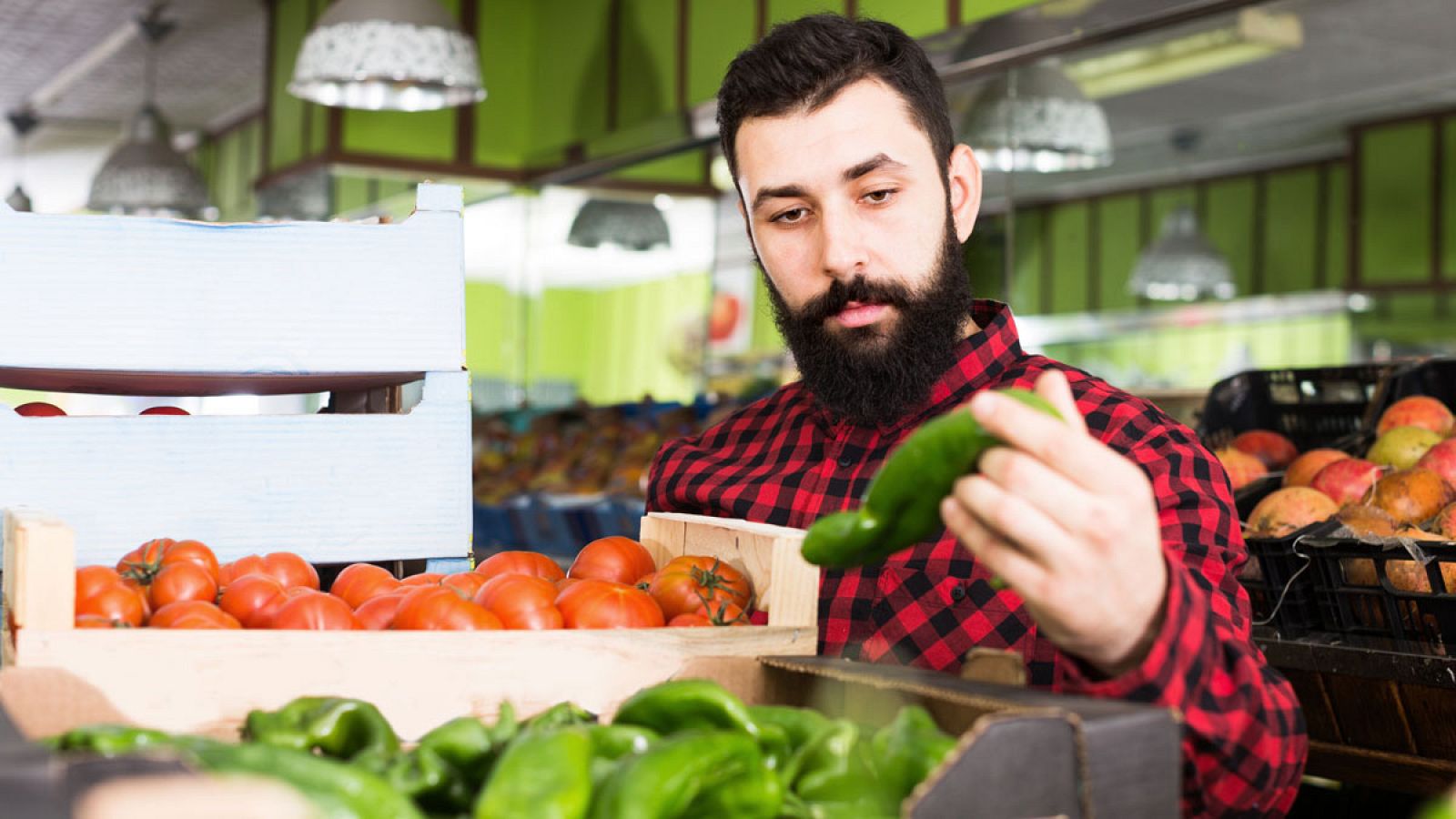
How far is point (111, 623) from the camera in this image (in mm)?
1385

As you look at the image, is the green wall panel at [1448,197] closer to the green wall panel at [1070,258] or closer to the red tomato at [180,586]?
the green wall panel at [1070,258]

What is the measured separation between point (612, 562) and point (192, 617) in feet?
1.73

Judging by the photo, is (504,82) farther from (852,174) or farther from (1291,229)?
(852,174)

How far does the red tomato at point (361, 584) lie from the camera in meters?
1.62

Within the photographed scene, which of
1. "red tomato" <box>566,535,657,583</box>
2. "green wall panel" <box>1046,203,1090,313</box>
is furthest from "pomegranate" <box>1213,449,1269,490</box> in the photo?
"green wall panel" <box>1046,203,1090,313</box>

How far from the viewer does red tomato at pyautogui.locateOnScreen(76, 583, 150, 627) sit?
1.40 m

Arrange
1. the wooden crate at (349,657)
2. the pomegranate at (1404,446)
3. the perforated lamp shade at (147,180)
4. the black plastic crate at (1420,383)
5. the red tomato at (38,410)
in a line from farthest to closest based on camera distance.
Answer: the perforated lamp shade at (147,180)
the black plastic crate at (1420,383)
the pomegranate at (1404,446)
the red tomato at (38,410)
the wooden crate at (349,657)

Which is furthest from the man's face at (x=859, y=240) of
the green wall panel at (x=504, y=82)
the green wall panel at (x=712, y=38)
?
the green wall panel at (x=504, y=82)

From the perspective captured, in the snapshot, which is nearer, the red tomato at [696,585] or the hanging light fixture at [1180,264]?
the red tomato at [696,585]

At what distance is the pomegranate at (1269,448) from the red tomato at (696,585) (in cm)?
211

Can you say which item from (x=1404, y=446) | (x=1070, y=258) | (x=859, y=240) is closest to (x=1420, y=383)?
(x=1404, y=446)

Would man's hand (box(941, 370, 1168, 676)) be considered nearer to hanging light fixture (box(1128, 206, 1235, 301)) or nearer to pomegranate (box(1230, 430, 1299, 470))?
pomegranate (box(1230, 430, 1299, 470))

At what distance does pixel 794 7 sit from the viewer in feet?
17.5

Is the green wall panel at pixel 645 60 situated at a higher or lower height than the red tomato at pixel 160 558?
higher
